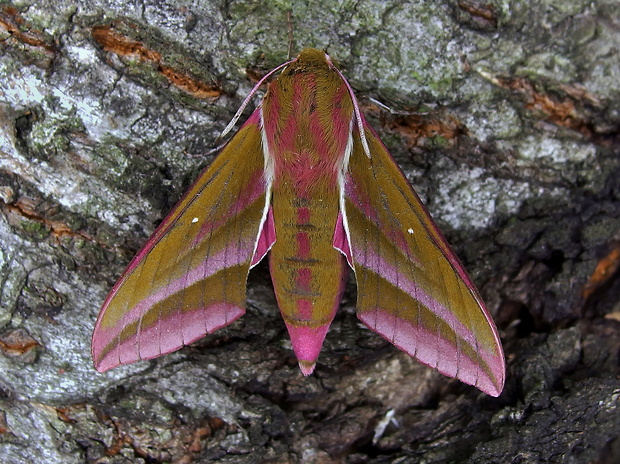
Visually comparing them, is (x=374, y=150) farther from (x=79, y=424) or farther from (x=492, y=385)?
(x=79, y=424)

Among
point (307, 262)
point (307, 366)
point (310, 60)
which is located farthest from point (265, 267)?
point (310, 60)

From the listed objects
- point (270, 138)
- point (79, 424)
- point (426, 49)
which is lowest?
point (79, 424)

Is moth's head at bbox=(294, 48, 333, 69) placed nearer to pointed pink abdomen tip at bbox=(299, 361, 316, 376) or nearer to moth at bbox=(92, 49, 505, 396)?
moth at bbox=(92, 49, 505, 396)

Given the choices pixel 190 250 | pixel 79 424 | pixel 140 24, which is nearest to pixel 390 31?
→ pixel 140 24

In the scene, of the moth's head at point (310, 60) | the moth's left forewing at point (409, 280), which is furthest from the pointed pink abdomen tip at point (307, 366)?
the moth's head at point (310, 60)

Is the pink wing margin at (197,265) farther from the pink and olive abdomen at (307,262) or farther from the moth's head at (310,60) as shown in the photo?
the moth's head at (310,60)

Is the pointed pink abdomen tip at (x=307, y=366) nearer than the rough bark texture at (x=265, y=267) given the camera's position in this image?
No

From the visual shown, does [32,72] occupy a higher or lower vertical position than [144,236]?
higher
